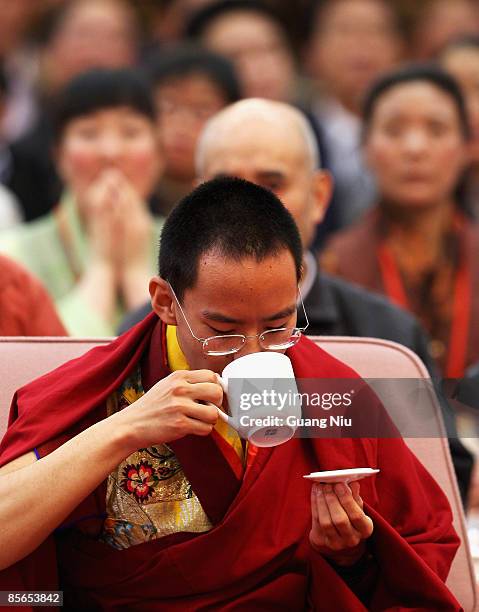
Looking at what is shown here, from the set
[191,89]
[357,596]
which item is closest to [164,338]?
[357,596]

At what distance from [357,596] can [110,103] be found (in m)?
2.73

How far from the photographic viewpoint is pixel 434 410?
2.38m

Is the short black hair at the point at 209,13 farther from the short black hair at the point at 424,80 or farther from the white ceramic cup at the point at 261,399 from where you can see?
the white ceramic cup at the point at 261,399

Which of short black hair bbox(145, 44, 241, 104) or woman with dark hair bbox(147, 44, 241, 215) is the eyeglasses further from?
short black hair bbox(145, 44, 241, 104)

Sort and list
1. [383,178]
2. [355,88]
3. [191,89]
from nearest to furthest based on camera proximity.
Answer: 1. [383,178]
2. [191,89]
3. [355,88]

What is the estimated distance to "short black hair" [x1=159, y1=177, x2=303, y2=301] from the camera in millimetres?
2021

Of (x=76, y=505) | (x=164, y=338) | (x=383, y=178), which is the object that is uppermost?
(x=164, y=338)

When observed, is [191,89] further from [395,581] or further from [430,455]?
[395,581]

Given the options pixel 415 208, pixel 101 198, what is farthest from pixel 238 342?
pixel 415 208

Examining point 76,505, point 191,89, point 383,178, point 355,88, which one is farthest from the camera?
point 355,88

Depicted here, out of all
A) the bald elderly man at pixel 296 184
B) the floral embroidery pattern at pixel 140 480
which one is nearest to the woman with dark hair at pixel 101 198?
the bald elderly man at pixel 296 184

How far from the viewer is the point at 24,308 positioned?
281cm

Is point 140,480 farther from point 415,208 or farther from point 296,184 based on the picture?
point 415,208

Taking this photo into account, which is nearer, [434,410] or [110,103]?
[434,410]
